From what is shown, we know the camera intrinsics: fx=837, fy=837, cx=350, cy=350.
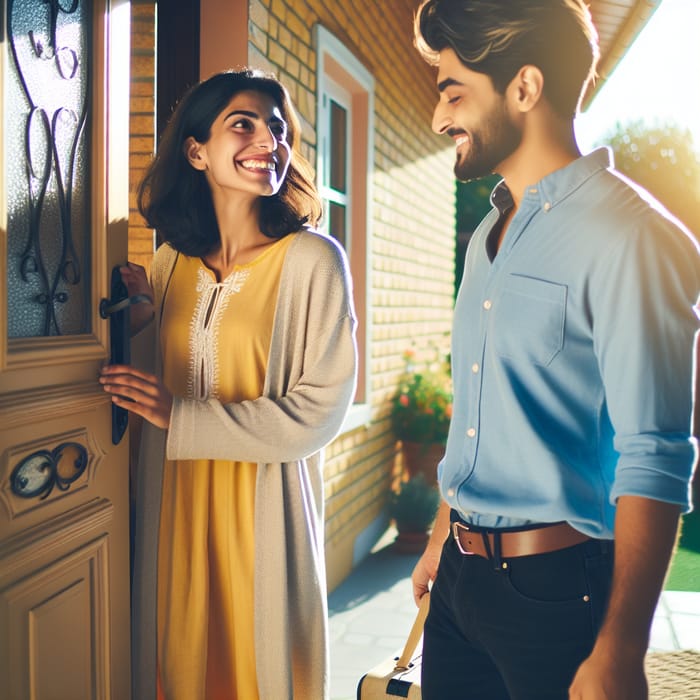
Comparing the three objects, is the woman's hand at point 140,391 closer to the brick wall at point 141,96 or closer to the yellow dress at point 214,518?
the yellow dress at point 214,518

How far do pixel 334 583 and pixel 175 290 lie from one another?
3.13 metres

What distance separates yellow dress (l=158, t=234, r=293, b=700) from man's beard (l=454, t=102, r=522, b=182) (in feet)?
2.48

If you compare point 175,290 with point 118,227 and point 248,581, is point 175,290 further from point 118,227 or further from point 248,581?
point 248,581

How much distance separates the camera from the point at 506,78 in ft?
4.94

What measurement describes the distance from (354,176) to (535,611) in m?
4.33

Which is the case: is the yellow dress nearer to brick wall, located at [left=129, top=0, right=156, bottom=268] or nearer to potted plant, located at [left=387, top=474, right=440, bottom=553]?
brick wall, located at [left=129, top=0, right=156, bottom=268]

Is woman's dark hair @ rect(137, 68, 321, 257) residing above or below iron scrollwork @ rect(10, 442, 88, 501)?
above

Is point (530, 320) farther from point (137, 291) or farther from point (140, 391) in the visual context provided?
point (137, 291)

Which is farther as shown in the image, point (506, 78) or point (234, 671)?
point (234, 671)

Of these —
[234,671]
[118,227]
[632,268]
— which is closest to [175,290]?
[118,227]

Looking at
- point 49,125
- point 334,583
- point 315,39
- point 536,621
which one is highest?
point 315,39

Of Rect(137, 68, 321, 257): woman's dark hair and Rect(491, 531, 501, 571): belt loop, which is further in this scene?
Rect(137, 68, 321, 257): woman's dark hair

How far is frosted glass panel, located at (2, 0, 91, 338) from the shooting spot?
172 centimetres

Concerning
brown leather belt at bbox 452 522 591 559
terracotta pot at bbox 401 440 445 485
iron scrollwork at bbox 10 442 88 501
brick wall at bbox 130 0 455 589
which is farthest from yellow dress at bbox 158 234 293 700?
terracotta pot at bbox 401 440 445 485
